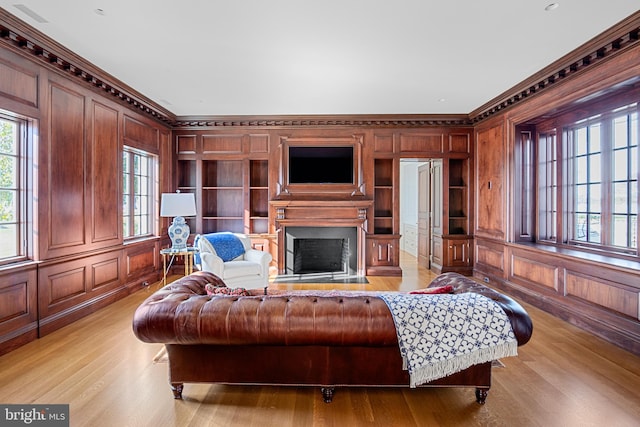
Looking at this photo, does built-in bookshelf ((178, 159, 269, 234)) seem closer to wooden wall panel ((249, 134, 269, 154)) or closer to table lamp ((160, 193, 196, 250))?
wooden wall panel ((249, 134, 269, 154))

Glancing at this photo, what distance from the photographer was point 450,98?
503cm

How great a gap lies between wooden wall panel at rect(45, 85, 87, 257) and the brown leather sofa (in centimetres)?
214

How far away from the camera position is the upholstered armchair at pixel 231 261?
4.29 meters

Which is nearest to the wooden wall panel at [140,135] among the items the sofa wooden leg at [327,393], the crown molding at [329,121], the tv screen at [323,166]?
the crown molding at [329,121]

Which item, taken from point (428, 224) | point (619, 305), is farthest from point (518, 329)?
point (428, 224)

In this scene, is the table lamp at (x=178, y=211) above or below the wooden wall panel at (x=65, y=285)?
Answer: above

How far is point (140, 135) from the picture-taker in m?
5.19

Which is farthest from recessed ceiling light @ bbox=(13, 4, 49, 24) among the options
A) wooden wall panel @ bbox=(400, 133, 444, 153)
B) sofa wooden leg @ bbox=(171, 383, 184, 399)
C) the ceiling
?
wooden wall panel @ bbox=(400, 133, 444, 153)

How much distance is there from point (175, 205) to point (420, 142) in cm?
421

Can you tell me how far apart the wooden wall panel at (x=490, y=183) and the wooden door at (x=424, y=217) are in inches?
40.1

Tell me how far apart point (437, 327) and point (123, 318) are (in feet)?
11.5

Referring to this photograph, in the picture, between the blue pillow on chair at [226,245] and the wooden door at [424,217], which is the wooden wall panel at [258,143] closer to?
the blue pillow on chair at [226,245]

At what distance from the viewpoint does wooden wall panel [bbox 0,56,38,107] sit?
116 inches

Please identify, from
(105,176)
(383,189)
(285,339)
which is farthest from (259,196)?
(285,339)
